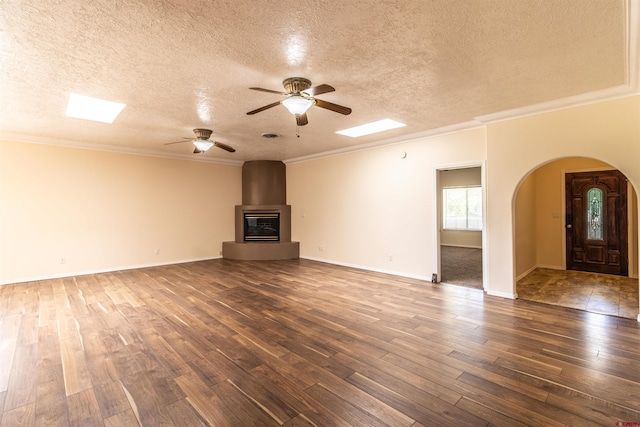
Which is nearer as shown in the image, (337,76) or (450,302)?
(337,76)

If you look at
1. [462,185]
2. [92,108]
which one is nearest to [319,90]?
[92,108]

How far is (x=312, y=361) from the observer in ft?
8.28

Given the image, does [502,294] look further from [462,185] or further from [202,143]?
[462,185]

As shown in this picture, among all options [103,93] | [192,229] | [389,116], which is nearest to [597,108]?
[389,116]

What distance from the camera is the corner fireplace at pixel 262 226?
8086 mm

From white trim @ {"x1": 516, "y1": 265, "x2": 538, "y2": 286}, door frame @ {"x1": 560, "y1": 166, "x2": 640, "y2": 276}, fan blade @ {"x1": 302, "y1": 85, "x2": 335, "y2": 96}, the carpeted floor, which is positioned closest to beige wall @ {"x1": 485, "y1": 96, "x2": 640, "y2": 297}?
the carpeted floor

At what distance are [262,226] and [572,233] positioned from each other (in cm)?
709

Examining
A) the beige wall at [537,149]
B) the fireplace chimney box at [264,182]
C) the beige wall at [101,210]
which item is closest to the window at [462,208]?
the beige wall at [537,149]

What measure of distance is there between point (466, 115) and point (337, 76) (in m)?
2.35

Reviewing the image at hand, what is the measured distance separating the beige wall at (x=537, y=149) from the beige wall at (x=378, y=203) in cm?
41

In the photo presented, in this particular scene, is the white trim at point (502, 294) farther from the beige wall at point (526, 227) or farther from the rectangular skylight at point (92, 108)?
the rectangular skylight at point (92, 108)

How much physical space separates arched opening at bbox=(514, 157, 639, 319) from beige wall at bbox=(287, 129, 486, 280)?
4.81ft

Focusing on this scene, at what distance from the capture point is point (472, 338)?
294cm

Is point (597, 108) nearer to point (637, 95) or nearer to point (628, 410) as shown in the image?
point (637, 95)
